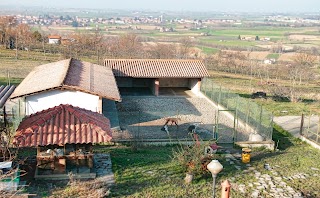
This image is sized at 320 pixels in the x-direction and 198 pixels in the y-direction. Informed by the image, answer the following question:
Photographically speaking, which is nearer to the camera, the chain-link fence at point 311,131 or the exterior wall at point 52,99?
the exterior wall at point 52,99

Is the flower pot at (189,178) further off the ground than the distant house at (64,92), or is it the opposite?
the distant house at (64,92)

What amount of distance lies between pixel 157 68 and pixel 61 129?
Answer: 19575mm

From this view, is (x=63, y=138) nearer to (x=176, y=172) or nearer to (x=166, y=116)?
(x=176, y=172)

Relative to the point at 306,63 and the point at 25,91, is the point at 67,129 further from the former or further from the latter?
the point at 306,63

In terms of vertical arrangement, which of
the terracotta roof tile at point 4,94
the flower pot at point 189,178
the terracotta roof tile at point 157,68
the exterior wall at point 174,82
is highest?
the terracotta roof tile at point 4,94

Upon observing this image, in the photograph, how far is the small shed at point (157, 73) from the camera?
31.4m

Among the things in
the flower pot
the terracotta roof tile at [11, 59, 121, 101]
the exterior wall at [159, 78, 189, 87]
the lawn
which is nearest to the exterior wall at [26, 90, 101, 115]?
the terracotta roof tile at [11, 59, 121, 101]

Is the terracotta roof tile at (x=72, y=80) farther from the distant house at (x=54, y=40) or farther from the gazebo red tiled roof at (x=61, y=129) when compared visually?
the distant house at (x=54, y=40)

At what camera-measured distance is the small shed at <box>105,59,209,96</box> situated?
3136 centimetres

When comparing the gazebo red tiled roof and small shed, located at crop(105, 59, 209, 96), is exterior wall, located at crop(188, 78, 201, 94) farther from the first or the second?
the gazebo red tiled roof

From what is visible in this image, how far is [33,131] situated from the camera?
43.0ft

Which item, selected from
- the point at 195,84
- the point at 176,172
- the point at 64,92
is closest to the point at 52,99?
the point at 64,92

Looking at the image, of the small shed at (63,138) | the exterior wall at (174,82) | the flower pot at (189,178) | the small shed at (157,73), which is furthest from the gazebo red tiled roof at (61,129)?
the exterior wall at (174,82)

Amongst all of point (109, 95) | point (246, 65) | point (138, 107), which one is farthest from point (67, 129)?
point (246, 65)
